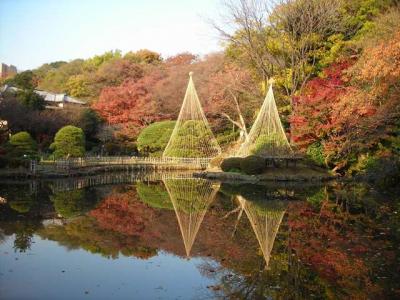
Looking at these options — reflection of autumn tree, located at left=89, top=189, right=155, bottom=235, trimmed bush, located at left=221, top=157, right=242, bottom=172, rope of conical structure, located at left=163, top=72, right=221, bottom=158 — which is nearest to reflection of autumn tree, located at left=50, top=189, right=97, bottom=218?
reflection of autumn tree, located at left=89, top=189, right=155, bottom=235

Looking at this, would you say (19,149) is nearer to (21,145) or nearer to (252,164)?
(21,145)

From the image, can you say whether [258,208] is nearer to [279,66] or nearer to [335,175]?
[335,175]

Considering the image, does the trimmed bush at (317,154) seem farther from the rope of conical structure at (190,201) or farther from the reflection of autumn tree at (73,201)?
the reflection of autumn tree at (73,201)

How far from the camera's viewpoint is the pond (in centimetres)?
708

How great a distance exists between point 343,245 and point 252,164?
13.9 metres

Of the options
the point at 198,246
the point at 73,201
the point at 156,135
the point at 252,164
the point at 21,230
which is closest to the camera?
the point at 198,246

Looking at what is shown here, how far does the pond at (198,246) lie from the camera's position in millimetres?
7078

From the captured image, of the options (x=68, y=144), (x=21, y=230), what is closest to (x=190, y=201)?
(x=21, y=230)

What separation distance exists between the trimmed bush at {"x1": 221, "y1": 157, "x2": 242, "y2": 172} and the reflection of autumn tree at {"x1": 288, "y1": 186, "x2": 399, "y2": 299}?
9.35m

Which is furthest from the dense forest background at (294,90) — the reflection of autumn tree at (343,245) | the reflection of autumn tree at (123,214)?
the reflection of autumn tree at (123,214)

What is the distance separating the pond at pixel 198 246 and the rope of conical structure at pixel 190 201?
0.14 feet

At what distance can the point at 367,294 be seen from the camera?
6750 millimetres

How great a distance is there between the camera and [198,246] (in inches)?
385

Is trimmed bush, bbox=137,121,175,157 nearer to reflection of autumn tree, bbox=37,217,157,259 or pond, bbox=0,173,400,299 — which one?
pond, bbox=0,173,400,299
